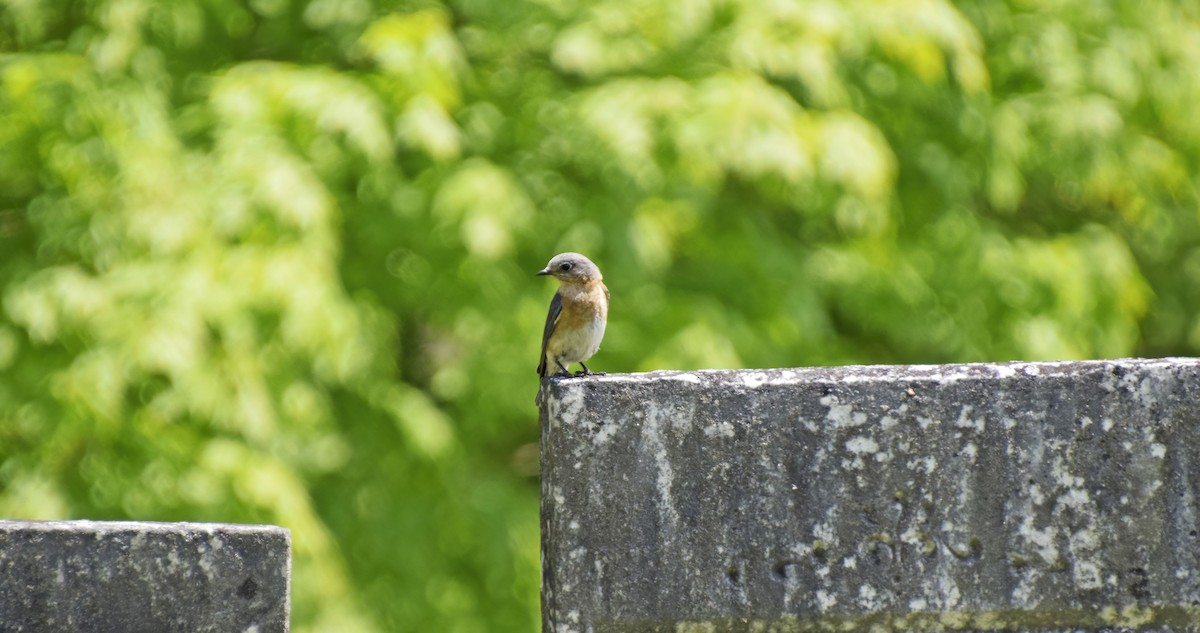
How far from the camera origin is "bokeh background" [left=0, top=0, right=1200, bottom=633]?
673cm

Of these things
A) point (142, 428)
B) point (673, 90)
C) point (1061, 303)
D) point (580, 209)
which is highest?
point (673, 90)

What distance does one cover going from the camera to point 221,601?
9.02ft

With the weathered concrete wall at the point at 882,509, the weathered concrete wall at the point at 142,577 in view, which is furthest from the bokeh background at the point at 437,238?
the weathered concrete wall at the point at 882,509

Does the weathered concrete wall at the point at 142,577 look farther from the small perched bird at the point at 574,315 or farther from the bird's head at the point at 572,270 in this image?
the bird's head at the point at 572,270

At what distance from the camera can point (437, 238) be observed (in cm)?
755

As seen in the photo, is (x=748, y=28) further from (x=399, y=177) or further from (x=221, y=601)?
(x=221, y=601)

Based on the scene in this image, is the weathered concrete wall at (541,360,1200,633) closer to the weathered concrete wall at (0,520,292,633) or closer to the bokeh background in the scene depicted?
the weathered concrete wall at (0,520,292,633)

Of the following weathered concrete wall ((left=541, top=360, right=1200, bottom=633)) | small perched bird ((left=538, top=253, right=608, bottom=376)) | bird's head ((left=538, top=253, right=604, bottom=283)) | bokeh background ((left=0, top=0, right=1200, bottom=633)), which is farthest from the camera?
bokeh background ((left=0, top=0, right=1200, bottom=633))

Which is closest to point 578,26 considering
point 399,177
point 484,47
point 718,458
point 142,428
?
point 484,47

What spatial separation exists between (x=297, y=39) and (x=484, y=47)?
1.21 meters

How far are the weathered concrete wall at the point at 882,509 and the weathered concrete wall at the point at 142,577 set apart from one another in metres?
0.63

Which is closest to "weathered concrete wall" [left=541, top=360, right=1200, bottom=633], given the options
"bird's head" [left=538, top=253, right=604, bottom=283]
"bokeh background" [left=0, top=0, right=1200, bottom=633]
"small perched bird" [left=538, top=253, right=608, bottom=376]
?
"small perched bird" [left=538, top=253, right=608, bottom=376]

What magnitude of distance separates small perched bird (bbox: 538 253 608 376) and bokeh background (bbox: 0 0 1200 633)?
188cm

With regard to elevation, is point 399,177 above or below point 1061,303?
above
